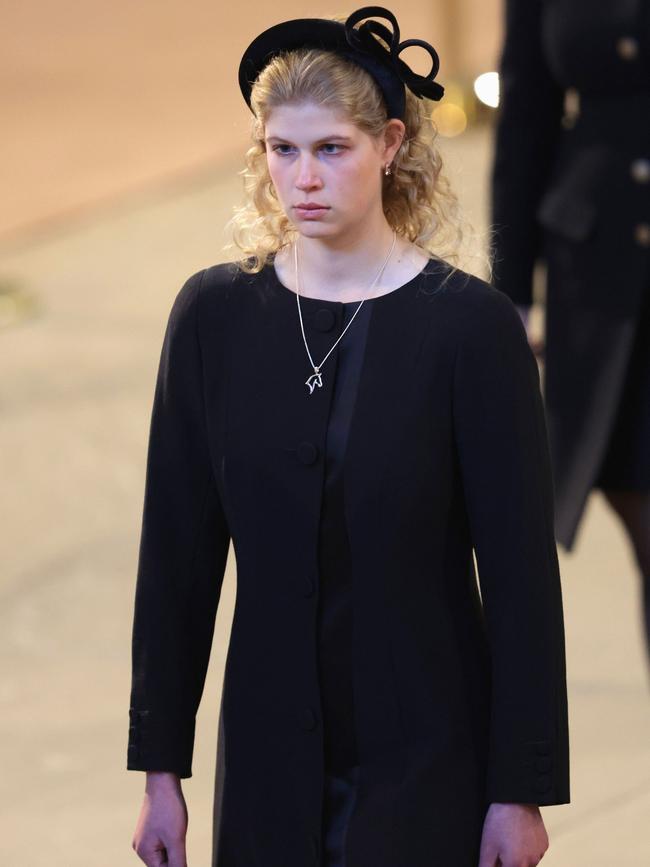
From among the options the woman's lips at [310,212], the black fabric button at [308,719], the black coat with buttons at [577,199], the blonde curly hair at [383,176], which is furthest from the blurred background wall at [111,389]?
the black fabric button at [308,719]

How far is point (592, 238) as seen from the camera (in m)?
3.74

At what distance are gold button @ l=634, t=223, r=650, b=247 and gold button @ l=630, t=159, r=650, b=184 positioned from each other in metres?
0.08

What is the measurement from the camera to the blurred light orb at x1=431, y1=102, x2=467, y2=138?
9670mm

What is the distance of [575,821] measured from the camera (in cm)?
397

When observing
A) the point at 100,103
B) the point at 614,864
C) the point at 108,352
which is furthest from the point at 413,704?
the point at 100,103

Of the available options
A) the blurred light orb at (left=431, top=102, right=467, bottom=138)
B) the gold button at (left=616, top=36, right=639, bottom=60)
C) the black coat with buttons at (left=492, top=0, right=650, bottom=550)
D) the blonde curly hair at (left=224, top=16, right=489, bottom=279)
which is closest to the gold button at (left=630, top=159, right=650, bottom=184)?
the black coat with buttons at (left=492, top=0, right=650, bottom=550)

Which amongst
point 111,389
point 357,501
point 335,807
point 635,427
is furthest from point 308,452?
point 111,389

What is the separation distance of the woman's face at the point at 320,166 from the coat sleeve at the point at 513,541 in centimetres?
20

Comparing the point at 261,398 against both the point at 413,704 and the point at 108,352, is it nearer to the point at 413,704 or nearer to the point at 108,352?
the point at 413,704

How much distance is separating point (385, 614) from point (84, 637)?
2.72 meters

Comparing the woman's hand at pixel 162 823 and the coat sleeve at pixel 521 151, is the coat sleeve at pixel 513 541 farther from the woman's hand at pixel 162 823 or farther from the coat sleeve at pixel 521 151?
the coat sleeve at pixel 521 151

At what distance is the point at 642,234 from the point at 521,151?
0.35 m

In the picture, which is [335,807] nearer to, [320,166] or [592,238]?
[320,166]

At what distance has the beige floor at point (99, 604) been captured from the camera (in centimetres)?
402
